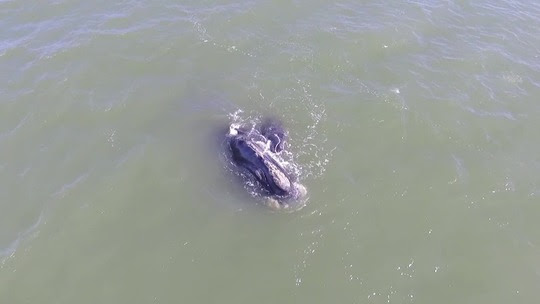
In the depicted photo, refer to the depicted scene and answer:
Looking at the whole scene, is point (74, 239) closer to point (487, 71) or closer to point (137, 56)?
point (137, 56)

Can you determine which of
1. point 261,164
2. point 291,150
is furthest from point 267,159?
point 291,150

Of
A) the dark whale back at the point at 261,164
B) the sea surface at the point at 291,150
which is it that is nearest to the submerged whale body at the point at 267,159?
the dark whale back at the point at 261,164

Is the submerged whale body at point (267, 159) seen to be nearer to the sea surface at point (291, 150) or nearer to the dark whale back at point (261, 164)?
the dark whale back at point (261, 164)

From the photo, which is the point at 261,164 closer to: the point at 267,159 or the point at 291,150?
the point at 267,159

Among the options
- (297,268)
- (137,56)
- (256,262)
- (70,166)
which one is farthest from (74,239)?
(137,56)

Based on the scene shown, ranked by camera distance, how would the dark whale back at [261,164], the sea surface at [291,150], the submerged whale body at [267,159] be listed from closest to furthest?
the sea surface at [291,150] < the submerged whale body at [267,159] < the dark whale back at [261,164]

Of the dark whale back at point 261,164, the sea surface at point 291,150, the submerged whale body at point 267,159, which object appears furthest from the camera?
the dark whale back at point 261,164
